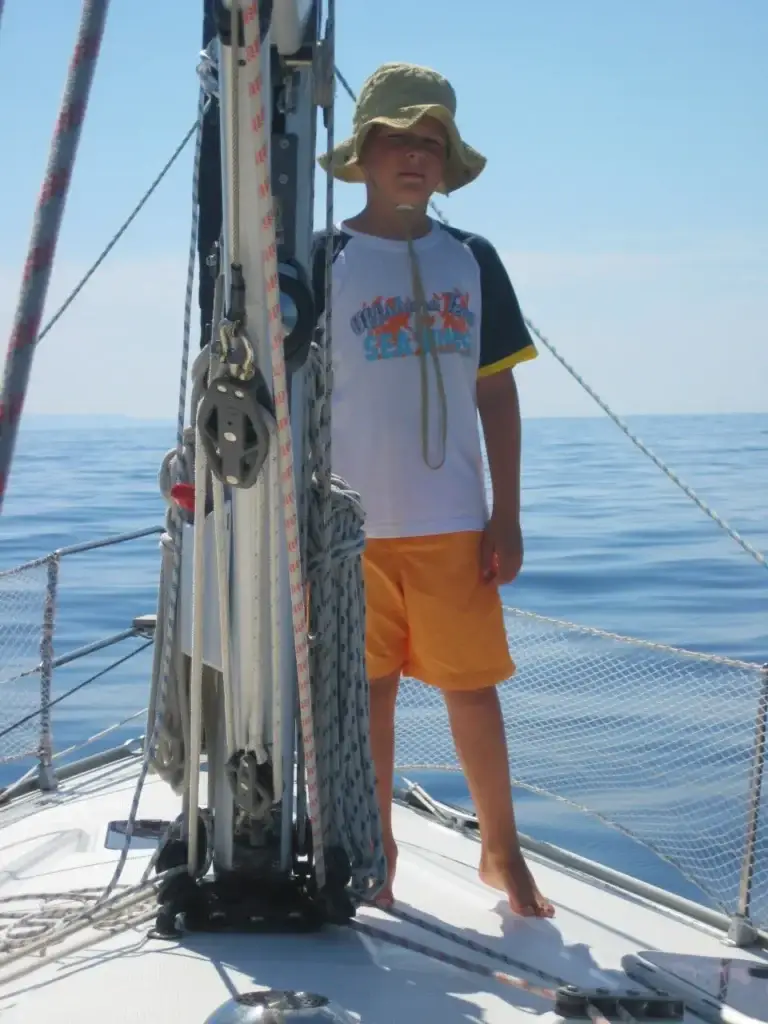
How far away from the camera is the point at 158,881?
223 centimetres

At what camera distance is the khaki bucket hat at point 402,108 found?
2.43m

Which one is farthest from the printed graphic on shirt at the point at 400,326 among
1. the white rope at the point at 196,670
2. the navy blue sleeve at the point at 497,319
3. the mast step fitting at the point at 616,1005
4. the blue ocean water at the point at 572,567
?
the blue ocean water at the point at 572,567

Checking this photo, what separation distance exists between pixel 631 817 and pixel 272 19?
8.62 ft

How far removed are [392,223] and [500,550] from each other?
607 millimetres

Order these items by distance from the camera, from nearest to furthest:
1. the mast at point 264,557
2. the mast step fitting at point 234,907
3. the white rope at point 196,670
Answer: the mast at point 264,557, the white rope at point 196,670, the mast step fitting at point 234,907

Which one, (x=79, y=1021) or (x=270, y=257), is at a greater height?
(x=270, y=257)

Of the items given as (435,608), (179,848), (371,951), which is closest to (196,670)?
(179,848)

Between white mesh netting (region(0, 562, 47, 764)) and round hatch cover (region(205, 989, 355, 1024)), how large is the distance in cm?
207

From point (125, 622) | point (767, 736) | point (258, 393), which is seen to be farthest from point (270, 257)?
point (125, 622)

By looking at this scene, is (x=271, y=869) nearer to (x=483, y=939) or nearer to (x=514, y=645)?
(x=483, y=939)

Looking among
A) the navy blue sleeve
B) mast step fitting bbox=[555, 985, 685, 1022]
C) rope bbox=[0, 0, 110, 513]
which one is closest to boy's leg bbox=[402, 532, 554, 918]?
the navy blue sleeve

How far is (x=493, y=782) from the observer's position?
8.64ft

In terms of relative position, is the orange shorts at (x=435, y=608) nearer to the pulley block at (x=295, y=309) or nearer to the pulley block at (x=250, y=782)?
the pulley block at (x=250, y=782)

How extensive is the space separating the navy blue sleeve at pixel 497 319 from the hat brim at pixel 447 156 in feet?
0.36
